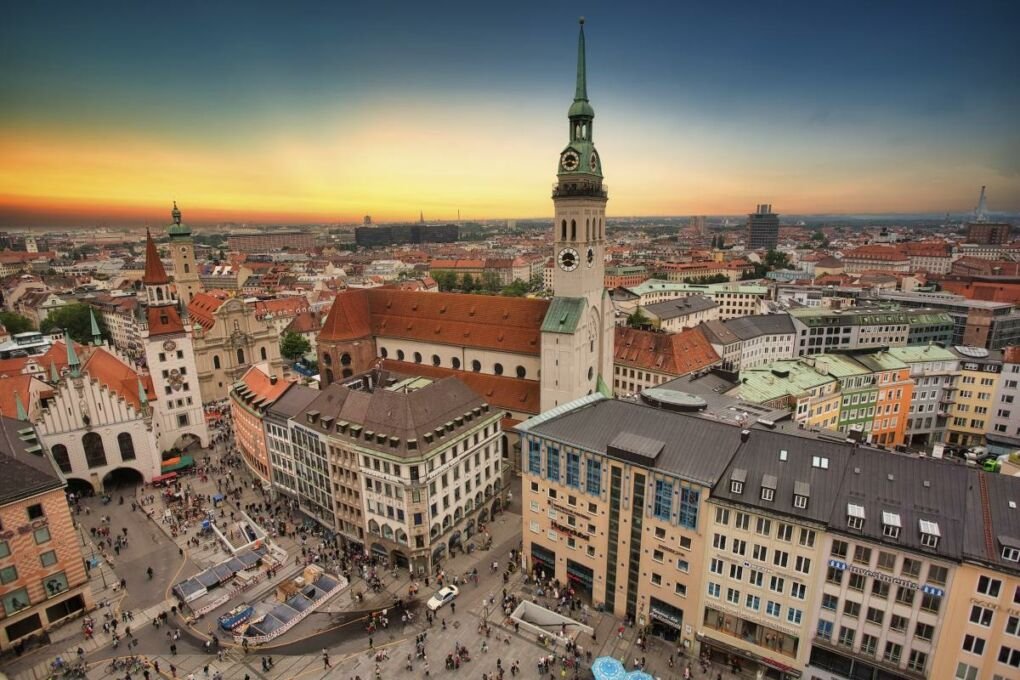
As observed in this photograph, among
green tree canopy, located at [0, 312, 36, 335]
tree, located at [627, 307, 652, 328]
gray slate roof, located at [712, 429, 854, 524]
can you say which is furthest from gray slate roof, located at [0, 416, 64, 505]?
green tree canopy, located at [0, 312, 36, 335]

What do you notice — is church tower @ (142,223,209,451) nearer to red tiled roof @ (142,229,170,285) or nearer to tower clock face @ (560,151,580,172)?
red tiled roof @ (142,229,170,285)

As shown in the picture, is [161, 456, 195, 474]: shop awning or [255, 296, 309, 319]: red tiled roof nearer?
[161, 456, 195, 474]: shop awning

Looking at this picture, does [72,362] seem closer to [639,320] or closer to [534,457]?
[534,457]

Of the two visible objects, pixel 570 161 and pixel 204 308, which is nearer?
pixel 570 161

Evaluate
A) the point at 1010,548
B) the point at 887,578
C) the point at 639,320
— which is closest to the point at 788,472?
the point at 887,578

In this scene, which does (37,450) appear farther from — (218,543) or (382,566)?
(382,566)

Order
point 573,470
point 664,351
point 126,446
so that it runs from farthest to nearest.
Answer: point 664,351 → point 126,446 → point 573,470
